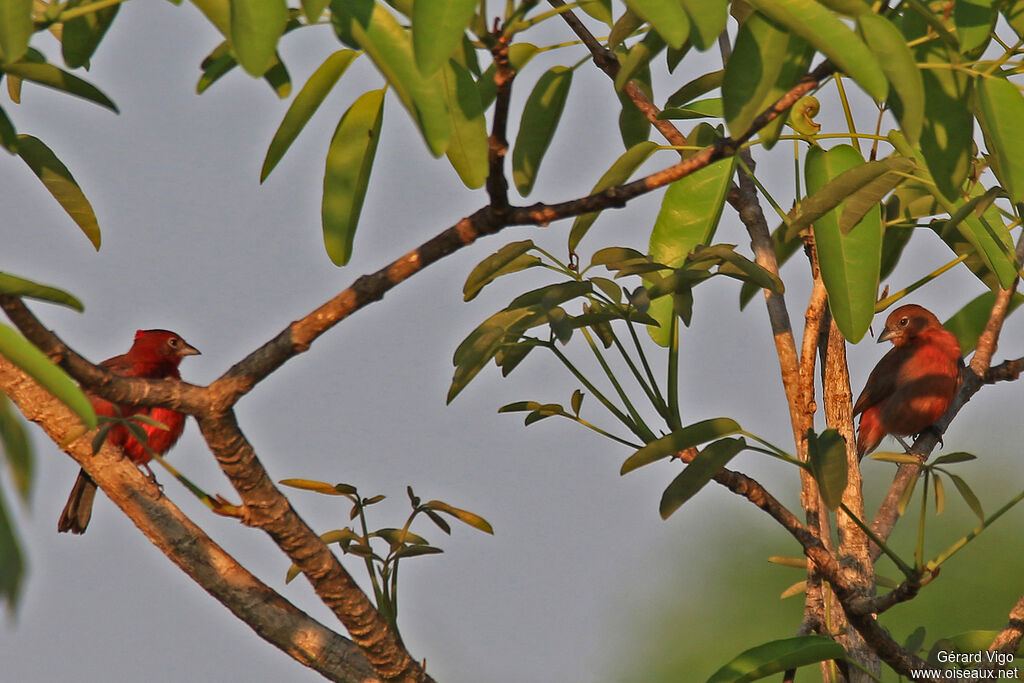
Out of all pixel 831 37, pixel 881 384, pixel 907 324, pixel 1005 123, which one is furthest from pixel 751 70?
pixel 907 324

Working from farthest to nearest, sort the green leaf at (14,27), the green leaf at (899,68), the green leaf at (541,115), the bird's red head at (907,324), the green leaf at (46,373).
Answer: the bird's red head at (907,324) < the green leaf at (541,115) < the green leaf at (899,68) < the green leaf at (14,27) < the green leaf at (46,373)

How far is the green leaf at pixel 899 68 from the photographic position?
46.1 inches

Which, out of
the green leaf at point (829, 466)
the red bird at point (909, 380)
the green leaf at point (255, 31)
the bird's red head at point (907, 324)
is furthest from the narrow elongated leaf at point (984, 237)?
the bird's red head at point (907, 324)

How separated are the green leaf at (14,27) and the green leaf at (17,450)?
1.25 feet

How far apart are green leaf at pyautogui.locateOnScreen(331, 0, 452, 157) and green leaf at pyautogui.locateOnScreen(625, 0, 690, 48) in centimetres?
24

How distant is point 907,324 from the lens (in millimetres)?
5344

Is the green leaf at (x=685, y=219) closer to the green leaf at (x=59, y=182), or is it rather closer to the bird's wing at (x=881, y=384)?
the green leaf at (x=59, y=182)

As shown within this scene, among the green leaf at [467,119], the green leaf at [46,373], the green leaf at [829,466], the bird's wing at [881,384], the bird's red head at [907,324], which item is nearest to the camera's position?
the green leaf at [46,373]

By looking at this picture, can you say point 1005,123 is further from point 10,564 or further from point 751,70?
point 10,564

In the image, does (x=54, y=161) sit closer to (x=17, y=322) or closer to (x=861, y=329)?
(x=17, y=322)

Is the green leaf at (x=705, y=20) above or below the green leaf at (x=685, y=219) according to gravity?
below

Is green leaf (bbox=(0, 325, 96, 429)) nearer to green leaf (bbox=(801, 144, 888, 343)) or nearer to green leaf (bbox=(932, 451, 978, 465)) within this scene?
green leaf (bbox=(801, 144, 888, 343))

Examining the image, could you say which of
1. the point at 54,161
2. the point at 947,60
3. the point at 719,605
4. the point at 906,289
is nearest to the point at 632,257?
the point at 947,60

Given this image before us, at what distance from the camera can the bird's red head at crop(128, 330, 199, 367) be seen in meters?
5.40
